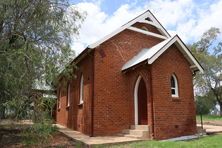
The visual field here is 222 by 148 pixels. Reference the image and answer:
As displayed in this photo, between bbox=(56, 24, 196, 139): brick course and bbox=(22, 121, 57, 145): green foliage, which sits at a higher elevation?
bbox=(56, 24, 196, 139): brick course

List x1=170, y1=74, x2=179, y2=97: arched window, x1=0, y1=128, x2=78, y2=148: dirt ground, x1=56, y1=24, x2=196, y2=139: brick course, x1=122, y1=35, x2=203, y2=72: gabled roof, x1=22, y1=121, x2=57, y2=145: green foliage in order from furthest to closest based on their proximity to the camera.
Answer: x1=170, y1=74, x2=179, y2=97: arched window → x1=56, y1=24, x2=196, y2=139: brick course → x1=122, y1=35, x2=203, y2=72: gabled roof → x1=0, y1=128, x2=78, y2=148: dirt ground → x1=22, y1=121, x2=57, y2=145: green foliage

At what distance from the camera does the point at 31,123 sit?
11781 mm

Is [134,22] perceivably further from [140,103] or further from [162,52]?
[140,103]

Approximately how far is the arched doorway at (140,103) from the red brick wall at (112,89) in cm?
24

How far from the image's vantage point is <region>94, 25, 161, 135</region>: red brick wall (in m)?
15.8

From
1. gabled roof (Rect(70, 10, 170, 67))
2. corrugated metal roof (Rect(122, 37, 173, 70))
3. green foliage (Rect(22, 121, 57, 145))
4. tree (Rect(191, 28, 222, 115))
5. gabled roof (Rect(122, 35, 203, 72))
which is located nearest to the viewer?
green foliage (Rect(22, 121, 57, 145))

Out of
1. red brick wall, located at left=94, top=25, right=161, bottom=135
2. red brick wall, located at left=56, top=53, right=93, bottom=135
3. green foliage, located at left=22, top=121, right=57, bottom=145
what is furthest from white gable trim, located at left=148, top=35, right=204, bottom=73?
green foliage, located at left=22, top=121, right=57, bottom=145

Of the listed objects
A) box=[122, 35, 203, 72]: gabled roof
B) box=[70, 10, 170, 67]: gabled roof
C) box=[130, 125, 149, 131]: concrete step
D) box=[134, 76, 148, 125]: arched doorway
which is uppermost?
box=[70, 10, 170, 67]: gabled roof

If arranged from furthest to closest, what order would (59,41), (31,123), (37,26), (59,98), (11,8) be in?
(59,98), (59,41), (37,26), (11,8), (31,123)

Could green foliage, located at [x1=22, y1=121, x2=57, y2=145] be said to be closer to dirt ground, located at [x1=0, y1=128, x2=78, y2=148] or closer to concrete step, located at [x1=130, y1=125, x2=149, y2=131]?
dirt ground, located at [x1=0, y1=128, x2=78, y2=148]

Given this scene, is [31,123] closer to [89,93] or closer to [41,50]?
[41,50]

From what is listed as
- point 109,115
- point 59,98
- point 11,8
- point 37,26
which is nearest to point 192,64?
point 109,115

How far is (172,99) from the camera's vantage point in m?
15.1

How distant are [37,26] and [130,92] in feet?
21.2
